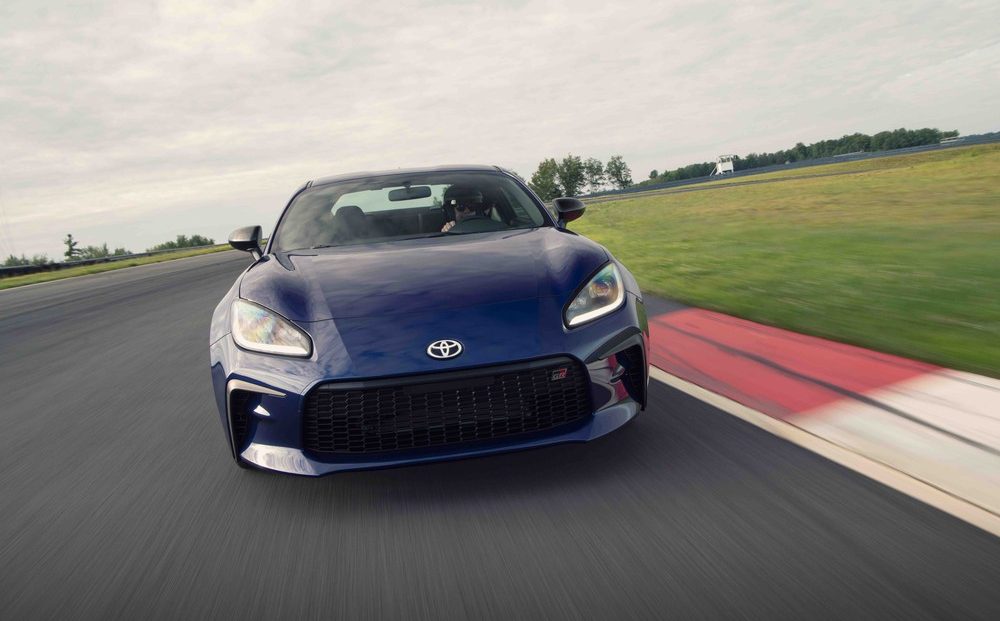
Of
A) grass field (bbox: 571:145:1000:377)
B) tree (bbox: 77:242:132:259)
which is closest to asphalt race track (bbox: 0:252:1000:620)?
grass field (bbox: 571:145:1000:377)

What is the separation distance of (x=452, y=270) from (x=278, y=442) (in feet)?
3.68

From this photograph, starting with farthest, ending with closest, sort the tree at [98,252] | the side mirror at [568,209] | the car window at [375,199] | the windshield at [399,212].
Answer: the tree at [98,252] < the car window at [375,199] < the side mirror at [568,209] < the windshield at [399,212]

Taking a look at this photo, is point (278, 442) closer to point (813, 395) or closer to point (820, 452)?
point (820, 452)

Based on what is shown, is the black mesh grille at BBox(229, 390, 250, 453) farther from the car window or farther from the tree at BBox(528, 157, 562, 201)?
the tree at BBox(528, 157, 562, 201)

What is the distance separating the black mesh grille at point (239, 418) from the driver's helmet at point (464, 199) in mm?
2170

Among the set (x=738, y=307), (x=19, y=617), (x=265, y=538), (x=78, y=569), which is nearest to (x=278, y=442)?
(x=265, y=538)

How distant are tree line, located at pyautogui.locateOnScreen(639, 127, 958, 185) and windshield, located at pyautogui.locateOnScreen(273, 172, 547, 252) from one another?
2831 inches

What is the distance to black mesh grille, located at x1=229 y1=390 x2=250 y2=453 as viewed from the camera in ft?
A: 10.4

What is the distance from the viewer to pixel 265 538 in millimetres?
2797

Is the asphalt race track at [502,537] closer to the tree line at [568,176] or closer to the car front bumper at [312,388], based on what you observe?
the car front bumper at [312,388]

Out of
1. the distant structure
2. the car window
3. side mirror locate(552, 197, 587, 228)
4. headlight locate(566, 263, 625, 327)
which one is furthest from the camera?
the distant structure

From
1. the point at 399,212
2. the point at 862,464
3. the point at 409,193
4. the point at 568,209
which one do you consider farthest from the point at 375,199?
the point at 862,464

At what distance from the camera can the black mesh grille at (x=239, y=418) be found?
316 centimetres

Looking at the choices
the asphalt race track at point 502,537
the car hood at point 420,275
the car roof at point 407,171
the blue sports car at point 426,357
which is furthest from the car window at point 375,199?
the asphalt race track at point 502,537
